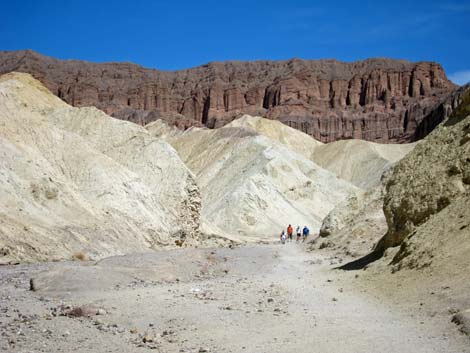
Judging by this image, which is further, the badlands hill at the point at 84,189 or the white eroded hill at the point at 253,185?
the white eroded hill at the point at 253,185

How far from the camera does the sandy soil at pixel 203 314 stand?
27.5ft

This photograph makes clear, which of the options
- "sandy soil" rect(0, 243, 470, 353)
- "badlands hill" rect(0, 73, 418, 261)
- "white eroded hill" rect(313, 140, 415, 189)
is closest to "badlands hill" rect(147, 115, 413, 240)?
"badlands hill" rect(0, 73, 418, 261)

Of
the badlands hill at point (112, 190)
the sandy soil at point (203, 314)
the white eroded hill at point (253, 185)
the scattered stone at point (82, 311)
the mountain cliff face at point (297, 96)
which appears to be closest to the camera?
the sandy soil at point (203, 314)

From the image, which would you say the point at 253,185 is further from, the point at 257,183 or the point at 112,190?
the point at 112,190

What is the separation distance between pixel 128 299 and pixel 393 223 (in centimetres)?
836

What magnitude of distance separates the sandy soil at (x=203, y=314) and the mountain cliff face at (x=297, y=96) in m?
144

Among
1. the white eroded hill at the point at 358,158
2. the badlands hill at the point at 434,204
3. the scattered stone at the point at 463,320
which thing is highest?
the white eroded hill at the point at 358,158

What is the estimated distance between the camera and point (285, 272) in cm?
1948

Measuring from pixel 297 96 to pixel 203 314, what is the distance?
175m

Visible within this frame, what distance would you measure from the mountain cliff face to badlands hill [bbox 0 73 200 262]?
117 metres

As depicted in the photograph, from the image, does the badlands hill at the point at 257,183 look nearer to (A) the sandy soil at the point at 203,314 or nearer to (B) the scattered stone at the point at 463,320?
(A) the sandy soil at the point at 203,314

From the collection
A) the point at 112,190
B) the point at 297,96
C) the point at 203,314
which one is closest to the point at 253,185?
the point at 112,190

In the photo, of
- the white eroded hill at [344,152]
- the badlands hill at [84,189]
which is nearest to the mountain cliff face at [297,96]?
the white eroded hill at [344,152]

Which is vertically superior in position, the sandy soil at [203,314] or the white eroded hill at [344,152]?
the white eroded hill at [344,152]
